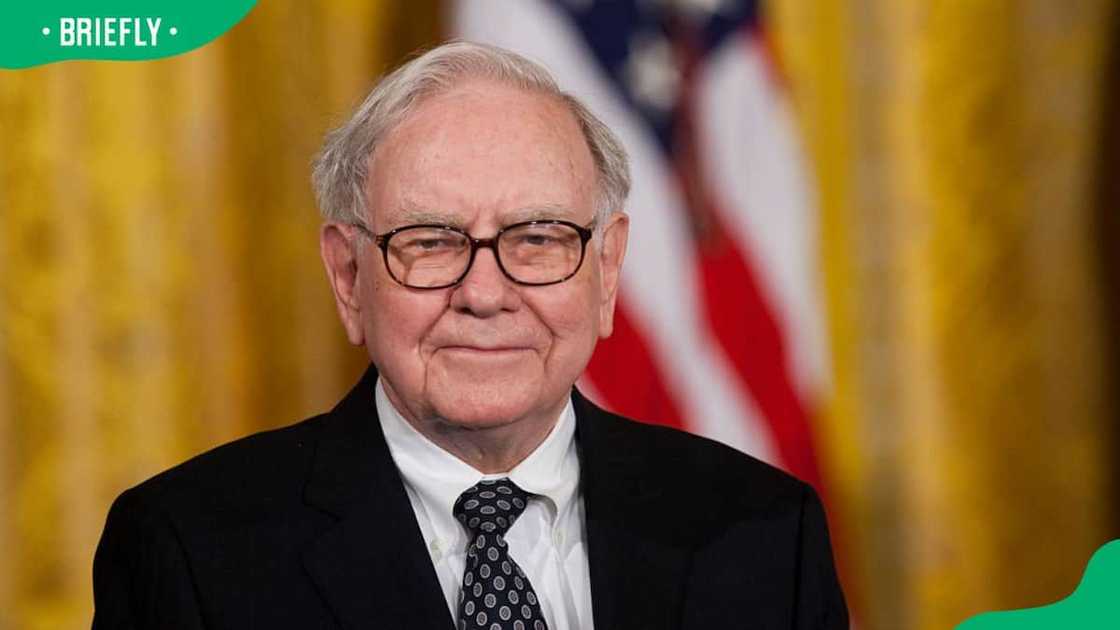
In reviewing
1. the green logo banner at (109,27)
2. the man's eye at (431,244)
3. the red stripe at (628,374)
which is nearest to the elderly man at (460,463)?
the man's eye at (431,244)

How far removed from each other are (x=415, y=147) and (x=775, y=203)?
1.28 metres

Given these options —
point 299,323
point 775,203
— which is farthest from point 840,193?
point 299,323

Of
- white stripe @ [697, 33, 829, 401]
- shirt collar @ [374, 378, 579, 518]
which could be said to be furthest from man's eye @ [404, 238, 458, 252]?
white stripe @ [697, 33, 829, 401]

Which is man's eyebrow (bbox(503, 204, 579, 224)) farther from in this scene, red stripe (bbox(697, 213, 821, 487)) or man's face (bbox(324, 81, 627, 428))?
red stripe (bbox(697, 213, 821, 487))

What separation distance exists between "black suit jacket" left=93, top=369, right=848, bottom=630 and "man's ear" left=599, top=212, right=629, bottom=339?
14 centimetres

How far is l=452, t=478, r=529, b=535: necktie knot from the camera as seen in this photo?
1770 mm

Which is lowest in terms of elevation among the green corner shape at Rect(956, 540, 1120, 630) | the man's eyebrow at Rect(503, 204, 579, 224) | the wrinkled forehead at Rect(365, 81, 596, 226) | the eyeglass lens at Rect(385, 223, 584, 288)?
the green corner shape at Rect(956, 540, 1120, 630)

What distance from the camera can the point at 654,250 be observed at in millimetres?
2822

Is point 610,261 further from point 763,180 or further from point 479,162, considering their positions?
point 763,180

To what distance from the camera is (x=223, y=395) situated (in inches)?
111

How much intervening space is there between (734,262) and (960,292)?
1.54 ft

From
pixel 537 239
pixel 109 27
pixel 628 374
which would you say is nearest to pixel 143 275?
pixel 109 27

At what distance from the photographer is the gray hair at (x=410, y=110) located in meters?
1.75

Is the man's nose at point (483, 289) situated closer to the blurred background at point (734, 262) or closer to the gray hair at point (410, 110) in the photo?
the gray hair at point (410, 110)
